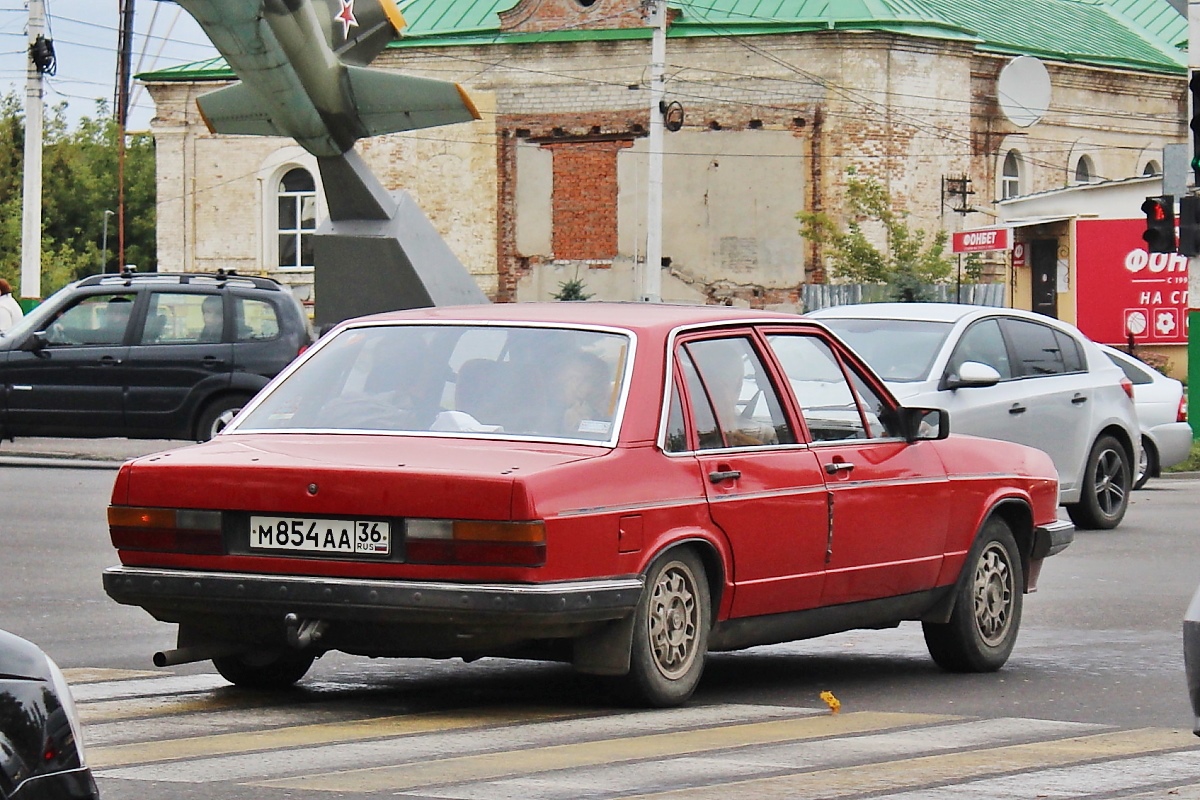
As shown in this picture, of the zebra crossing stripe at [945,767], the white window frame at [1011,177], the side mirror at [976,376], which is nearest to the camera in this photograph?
the zebra crossing stripe at [945,767]

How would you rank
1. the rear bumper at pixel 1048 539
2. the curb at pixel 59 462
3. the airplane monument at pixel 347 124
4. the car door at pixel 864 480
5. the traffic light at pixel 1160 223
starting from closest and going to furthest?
the car door at pixel 864 480 → the rear bumper at pixel 1048 539 → the curb at pixel 59 462 → the traffic light at pixel 1160 223 → the airplane monument at pixel 347 124

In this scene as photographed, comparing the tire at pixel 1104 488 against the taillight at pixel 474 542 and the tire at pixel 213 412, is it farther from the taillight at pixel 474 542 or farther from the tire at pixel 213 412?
the taillight at pixel 474 542

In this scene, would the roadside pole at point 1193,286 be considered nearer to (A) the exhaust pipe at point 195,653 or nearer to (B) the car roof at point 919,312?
(B) the car roof at point 919,312

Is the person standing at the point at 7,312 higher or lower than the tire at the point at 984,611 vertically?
higher

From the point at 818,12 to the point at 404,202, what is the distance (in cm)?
2026

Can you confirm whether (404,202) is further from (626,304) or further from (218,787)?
(218,787)

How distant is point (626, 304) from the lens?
9.03m

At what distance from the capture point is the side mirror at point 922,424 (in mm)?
9336

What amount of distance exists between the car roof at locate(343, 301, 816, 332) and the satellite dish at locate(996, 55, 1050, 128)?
4035cm

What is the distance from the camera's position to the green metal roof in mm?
46969

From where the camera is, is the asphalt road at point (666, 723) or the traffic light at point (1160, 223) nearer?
the asphalt road at point (666, 723)

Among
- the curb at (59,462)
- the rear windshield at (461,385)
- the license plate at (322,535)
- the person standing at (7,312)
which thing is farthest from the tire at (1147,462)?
the license plate at (322,535)

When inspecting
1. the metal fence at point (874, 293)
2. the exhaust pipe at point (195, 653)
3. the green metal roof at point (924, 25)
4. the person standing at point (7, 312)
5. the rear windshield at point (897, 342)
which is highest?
the green metal roof at point (924, 25)

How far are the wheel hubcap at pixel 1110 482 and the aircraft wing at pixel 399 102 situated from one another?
13.6m
